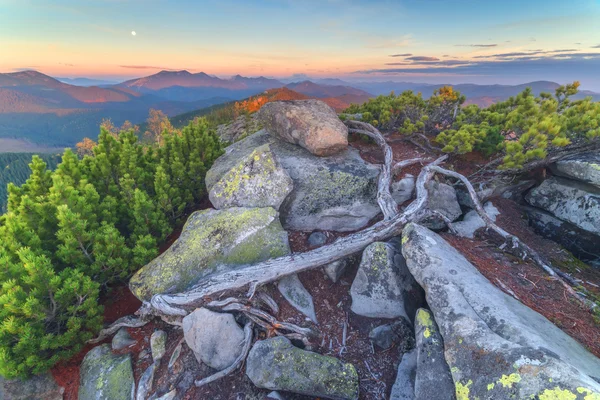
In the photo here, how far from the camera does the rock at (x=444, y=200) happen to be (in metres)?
10.1

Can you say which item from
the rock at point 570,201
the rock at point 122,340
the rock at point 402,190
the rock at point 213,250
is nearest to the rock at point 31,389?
the rock at point 122,340

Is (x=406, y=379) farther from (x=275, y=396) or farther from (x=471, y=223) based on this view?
(x=471, y=223)

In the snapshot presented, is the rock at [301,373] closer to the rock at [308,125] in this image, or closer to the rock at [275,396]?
the rock at [275,396]

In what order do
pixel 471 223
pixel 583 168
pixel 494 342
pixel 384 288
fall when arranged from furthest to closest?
1. pixel 471 223
2. pixel 583 168
3. pixel 384 288
4. pixel 494 342

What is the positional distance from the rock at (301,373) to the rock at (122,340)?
373cm

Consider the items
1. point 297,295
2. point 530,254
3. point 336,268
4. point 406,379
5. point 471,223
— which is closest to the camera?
point 406,379

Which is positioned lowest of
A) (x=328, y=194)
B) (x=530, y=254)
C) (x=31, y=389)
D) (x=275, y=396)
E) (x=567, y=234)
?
(x=31, y=389)

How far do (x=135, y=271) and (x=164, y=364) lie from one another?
3.13 m

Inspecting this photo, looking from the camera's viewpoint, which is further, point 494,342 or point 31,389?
point 31,389

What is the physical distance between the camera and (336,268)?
312 inches

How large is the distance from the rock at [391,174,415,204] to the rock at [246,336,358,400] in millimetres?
6501

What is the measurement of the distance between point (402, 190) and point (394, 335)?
572cm

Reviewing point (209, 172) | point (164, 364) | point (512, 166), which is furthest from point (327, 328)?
point (512, 166)

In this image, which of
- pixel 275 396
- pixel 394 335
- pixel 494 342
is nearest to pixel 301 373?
pixel 275 396
